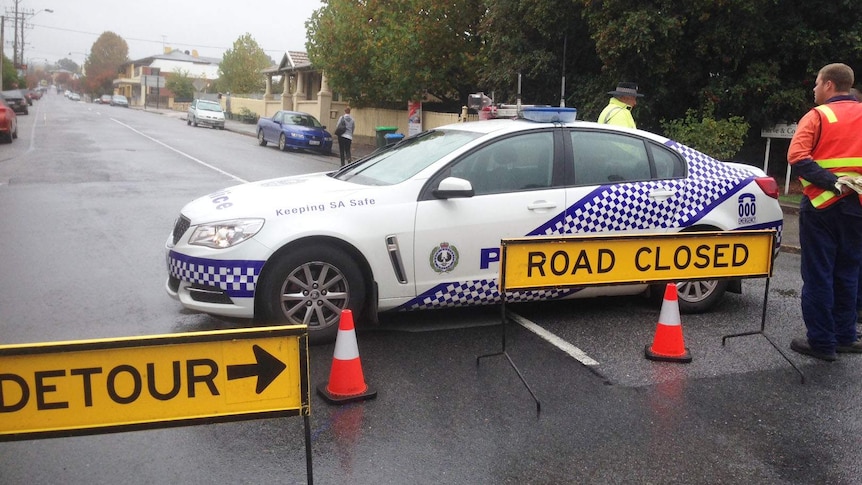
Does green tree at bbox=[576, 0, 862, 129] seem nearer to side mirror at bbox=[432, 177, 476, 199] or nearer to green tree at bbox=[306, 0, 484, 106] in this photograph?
green tree at bbox=[306, 0, 484, 106]

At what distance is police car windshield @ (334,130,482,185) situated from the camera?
20.1 ft

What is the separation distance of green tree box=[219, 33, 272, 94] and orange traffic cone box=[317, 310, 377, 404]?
229 ft

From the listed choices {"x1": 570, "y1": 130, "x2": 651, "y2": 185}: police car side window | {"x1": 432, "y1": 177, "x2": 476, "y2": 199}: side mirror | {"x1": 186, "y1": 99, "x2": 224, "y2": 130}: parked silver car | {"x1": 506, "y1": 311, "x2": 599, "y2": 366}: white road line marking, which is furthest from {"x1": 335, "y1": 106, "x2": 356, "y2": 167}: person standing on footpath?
{"x1": 186, "y1": 99, "x2": 224, "y2": 130}: parked silver car

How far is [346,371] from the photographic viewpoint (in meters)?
4.75

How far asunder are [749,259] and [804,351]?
786 mm

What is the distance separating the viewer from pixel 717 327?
643 centimetres

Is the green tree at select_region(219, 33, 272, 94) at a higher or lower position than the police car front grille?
higher

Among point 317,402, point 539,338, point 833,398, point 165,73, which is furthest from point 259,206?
point 165,73

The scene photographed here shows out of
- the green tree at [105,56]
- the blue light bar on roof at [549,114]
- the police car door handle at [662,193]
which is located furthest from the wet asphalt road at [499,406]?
the green tree at [105,56]

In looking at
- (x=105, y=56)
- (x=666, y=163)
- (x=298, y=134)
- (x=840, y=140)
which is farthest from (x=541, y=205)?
(x=105, y=56)

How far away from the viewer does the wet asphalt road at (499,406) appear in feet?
12.8

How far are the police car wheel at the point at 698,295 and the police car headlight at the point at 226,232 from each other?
352 centimetres

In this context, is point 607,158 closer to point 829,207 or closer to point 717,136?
point 829,207

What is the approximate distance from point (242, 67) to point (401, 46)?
4950 cm
